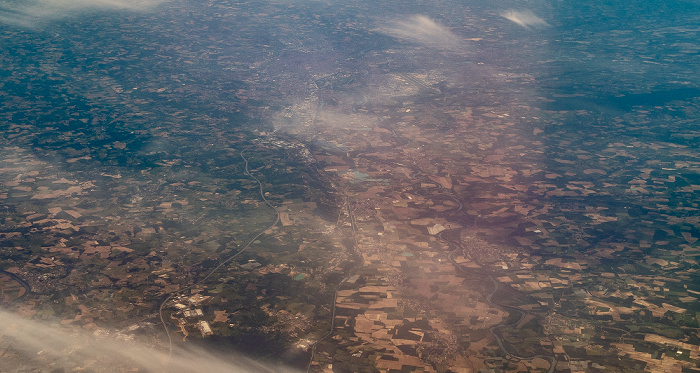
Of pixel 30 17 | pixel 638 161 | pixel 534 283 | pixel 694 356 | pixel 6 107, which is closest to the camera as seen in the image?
pixel 694 356

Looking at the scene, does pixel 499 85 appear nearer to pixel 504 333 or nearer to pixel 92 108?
pixel 92 108

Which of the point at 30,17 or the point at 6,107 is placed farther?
the point at 30,17

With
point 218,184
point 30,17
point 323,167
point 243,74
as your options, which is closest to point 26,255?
point 218,184

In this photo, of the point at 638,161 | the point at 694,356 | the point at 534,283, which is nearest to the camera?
the point at 694,356

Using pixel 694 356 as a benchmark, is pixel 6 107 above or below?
below

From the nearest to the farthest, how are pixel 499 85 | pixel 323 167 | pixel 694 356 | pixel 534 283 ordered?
pixel 694 356
pixel 534 283
pixel 323 167
pixel 499 85

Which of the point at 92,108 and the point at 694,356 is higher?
the point at 694,356

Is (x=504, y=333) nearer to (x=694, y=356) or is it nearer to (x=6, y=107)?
(x=694, y=356)

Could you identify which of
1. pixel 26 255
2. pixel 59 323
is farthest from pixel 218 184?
pixel 59 323

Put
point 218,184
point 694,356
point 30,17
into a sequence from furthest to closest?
1. point 30,17
2. point 218,184
3. point 694,356
